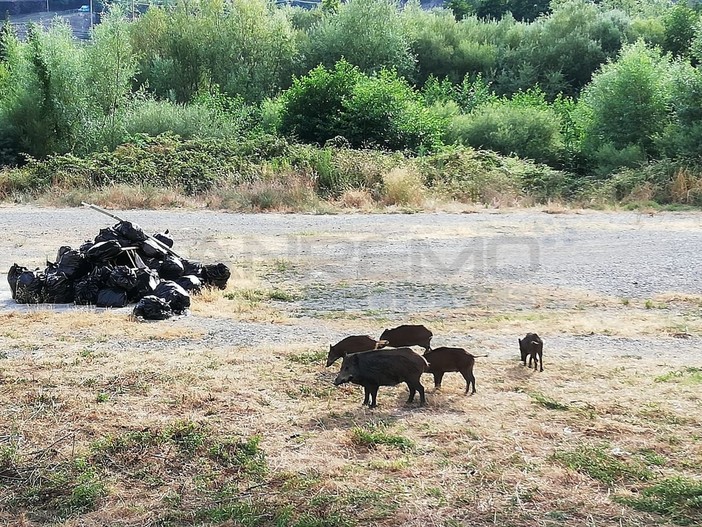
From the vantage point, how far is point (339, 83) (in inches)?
1019

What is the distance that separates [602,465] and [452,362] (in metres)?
1.47

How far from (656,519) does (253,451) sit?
7.33 ft

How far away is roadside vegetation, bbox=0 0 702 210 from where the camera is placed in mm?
19797

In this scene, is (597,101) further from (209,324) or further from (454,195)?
(209,324)

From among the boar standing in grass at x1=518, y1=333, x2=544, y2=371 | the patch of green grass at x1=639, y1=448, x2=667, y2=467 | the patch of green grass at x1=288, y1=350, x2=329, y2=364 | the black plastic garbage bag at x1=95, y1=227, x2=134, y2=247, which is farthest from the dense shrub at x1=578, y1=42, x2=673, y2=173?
the patch of green grass at x1=639, y1=448, x2=667, y2=467

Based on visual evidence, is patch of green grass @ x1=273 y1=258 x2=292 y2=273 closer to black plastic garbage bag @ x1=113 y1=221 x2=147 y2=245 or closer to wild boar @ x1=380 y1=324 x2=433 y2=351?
black plastic garbage bag @ x1=113 y1=221 x2=147 y2=245

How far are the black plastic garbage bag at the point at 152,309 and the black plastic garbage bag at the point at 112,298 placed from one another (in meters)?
0.67

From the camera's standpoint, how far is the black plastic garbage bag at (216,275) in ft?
32.1

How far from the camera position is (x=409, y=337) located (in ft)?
21.2

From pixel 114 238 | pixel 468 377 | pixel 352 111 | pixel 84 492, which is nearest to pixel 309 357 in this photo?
pixel 468 377

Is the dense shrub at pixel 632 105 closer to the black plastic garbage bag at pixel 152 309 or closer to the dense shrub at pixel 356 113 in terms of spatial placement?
the dense shrub at pixel 356 113

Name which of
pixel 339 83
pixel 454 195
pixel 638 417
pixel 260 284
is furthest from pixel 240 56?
pixel 638 417

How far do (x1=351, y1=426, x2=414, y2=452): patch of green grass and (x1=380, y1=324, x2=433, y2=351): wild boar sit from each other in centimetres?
163

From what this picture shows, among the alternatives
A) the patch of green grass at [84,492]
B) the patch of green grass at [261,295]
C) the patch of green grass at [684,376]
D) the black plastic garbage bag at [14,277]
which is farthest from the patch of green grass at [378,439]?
the black plastic garbage bag at [14,277]
